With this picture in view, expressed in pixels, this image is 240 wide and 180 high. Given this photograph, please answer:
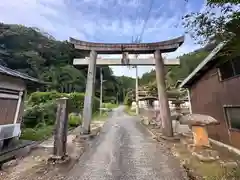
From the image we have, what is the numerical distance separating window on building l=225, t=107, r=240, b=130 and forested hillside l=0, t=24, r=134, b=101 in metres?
28.2

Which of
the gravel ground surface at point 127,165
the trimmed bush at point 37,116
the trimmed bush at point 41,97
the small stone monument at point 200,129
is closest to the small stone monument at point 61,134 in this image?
the gravel ground surface at point 127,165

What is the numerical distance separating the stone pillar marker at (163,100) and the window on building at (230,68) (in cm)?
270

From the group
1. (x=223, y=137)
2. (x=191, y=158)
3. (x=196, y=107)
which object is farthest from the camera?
(x=196, y=107)

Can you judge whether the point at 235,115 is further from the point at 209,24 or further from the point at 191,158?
the point at 209,24

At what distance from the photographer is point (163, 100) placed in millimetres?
8586

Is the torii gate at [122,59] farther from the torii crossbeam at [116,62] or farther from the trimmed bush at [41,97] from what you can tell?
the trimmed bush at [41,97]

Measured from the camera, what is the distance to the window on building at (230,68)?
274 inches

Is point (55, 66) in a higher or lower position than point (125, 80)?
lower

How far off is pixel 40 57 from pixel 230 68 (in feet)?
113

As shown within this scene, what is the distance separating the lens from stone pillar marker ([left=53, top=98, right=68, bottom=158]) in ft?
17.8

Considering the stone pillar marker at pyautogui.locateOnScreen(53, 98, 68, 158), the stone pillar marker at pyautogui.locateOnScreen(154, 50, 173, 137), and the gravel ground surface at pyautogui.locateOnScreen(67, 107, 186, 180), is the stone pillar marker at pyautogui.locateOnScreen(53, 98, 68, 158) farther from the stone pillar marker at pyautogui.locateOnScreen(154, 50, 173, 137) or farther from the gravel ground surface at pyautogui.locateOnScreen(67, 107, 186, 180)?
the stone pillar marker at pyautogui.locateOnScreen(154, 50, 173, 137)

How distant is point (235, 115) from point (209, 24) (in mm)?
5257

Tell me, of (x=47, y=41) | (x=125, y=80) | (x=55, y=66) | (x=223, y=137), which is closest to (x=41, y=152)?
(x=223, y=137)

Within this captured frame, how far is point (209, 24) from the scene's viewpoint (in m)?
3.55
